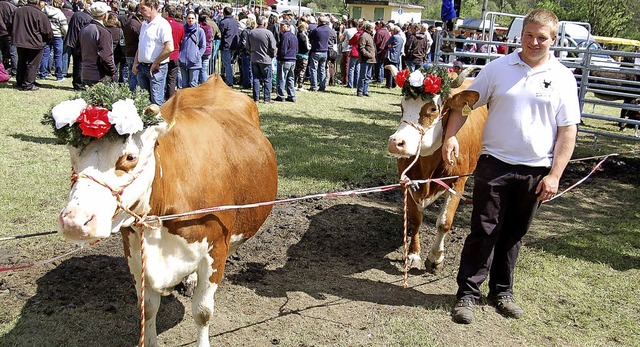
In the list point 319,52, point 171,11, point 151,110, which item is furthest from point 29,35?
point 151,110

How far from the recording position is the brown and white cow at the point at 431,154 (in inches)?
196

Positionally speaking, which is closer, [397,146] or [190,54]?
[397,146]

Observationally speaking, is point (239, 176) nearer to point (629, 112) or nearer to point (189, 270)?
point (189, 270)

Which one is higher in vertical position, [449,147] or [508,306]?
[449,147]

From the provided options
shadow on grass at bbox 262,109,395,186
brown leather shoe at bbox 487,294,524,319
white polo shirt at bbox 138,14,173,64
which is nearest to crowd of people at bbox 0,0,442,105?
white polo shirt at bbox 138,14,173,64

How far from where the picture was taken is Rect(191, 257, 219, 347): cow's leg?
12.2 ft

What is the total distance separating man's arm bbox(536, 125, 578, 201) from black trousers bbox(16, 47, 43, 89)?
11465 mm

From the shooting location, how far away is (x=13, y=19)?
1242cm

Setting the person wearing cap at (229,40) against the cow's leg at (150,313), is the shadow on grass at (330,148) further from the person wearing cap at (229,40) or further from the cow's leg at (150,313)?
the cow's leg at (150,313)

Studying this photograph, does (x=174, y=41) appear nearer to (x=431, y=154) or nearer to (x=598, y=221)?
(x=431, y=154)

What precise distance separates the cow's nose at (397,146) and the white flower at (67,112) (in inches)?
106

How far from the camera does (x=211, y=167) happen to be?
12.2 feet

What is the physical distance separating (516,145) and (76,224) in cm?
304

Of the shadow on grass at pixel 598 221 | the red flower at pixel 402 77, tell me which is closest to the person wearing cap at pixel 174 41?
the red flower at pixel 402 77
